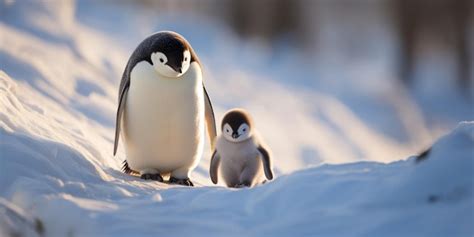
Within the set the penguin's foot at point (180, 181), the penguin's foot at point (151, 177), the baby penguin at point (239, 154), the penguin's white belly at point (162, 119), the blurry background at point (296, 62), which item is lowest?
the penguin's foot at point (151, 177)

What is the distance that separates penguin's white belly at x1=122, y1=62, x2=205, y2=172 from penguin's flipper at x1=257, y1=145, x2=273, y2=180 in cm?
31

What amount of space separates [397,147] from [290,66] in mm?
3209

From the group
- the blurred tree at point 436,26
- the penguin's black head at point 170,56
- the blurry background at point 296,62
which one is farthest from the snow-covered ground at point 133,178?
the blurred tree at point 436,26

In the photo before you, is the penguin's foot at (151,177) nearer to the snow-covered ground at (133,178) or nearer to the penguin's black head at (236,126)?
the snow-covered ground at (133,178)

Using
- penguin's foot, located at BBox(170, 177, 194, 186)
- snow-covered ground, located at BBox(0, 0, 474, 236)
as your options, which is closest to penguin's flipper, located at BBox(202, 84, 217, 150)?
snow-covered ground, located at BBox(0, 0, 474, 236)

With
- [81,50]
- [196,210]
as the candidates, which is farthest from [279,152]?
[196,210]

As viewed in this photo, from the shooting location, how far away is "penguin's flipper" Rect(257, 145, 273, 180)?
3.64 meters

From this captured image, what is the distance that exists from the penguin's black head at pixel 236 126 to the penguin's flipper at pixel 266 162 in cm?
8

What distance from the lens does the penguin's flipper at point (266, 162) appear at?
3645 millimetres

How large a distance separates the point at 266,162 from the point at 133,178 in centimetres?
63

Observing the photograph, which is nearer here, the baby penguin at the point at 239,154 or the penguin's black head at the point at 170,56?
the penguin's black head at the point at 170,56

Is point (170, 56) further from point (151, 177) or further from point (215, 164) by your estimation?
point (215, 164)

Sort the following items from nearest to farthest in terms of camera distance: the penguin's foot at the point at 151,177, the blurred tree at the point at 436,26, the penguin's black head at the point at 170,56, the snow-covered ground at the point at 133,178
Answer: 1. the snow-covered ground at the point at 133,178
2. the penguin's black head at the point at 170,56
3. the penguin's foot at the point at 151,177
4. the blurred tree at the point at 436,26

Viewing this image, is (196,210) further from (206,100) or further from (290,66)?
(290,66)
